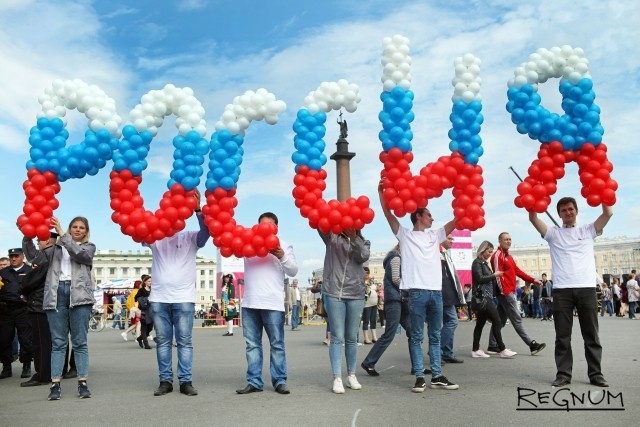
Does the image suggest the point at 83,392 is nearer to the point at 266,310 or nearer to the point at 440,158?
the point at 266,310

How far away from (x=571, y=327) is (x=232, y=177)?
3926 mm

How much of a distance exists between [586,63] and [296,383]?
479cm

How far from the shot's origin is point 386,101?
6332 millimetres

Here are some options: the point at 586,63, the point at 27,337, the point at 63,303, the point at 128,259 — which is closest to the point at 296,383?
the point at 63,303

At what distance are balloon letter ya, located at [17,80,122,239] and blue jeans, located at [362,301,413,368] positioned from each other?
386 cm

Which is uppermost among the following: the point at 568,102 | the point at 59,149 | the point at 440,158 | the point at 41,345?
the point at 568,102

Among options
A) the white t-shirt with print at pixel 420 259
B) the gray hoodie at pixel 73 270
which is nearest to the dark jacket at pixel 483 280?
the white t-shirt with print at pixel 420 259

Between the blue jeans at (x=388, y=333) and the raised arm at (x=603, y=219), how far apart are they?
2476mm

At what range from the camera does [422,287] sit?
246 inches

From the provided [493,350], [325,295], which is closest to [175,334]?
[325,295]

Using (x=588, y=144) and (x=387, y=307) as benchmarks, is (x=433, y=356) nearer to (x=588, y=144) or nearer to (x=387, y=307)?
(x=387, y=307)

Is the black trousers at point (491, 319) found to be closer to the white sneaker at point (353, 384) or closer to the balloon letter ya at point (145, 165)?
the white sneaker at point (353, 384)

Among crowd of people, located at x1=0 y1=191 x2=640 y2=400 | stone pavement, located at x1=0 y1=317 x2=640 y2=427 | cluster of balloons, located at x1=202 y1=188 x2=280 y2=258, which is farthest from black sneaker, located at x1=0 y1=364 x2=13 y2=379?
cluster of balloons, located at x1=202 y1=188 x2=280 y2=258

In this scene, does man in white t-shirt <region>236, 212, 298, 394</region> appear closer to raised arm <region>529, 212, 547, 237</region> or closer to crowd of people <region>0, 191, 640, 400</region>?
crowd of people <region>0, 191, 640, 400</region>
